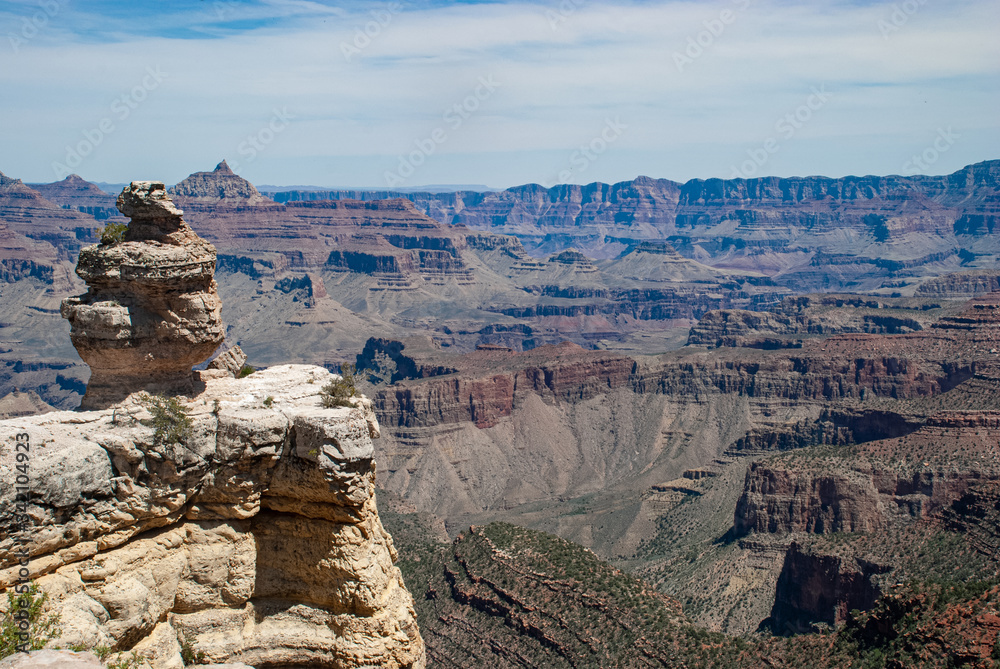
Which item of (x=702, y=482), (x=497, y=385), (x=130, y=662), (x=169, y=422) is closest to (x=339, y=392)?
(x=169, y=422)

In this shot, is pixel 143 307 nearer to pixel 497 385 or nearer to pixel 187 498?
pixel 187 498

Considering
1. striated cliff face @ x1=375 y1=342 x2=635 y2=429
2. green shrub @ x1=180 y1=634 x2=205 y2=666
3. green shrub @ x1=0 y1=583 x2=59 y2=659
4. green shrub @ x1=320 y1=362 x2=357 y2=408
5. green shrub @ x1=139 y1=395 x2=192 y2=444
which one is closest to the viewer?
green shrub @ x1=0 y1=583 x2=59 y2=659

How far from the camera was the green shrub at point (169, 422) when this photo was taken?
19578 mm

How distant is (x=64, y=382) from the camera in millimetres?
191250

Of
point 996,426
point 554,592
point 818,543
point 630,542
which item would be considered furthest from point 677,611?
point 996,426

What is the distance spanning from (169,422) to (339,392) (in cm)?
372

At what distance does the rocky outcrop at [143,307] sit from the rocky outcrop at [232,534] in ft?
4.68

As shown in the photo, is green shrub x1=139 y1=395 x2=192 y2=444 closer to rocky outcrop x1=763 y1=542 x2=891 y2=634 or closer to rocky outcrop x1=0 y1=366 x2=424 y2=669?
rocky outcrop x1=0 y1=366 x2=424 y2=669

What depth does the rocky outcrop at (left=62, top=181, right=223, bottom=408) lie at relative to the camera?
21.6m

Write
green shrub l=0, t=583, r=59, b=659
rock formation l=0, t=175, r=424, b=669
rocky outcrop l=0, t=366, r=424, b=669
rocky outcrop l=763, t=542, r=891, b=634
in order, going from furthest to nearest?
1. rocky outcrop l=763, t=542, r=891, b=634
2. rocky outcrop l=0, t=366, r=424, b=669
3. rock formation l=0, t=175, r=424, b=669
4. green shrub l=0, t=583, r=59, b=659

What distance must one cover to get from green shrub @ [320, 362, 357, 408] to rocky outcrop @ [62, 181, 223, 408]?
3313 mm

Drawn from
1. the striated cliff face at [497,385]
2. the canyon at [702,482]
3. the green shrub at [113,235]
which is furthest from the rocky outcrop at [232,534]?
the striated cliff face at [497,385]

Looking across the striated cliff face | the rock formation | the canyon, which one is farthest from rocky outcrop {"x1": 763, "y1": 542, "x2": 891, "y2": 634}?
the striated cliff face

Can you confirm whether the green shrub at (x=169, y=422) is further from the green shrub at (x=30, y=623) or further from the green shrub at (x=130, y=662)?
the green shrub at (x=130, y=662)
